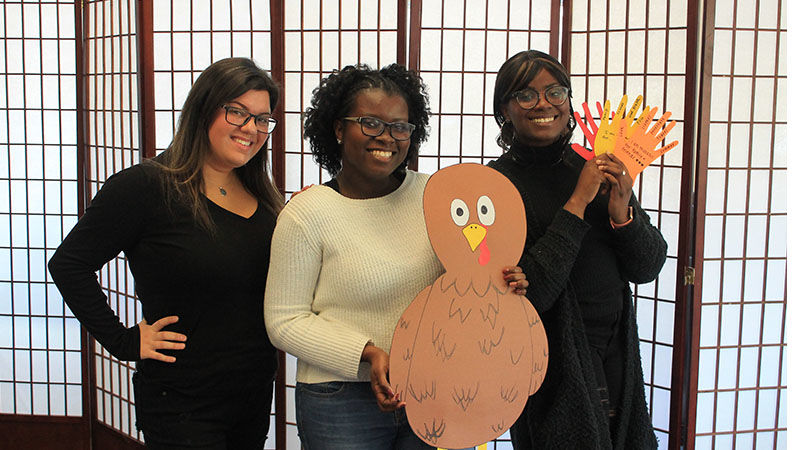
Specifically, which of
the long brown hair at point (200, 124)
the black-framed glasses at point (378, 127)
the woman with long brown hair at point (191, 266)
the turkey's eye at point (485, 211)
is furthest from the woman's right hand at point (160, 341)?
the turkey's eye at point (485, 211)

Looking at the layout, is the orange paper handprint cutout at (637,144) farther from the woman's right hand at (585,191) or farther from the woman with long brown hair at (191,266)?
the woman with long brown hair at (191,266)

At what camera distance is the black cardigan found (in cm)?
150

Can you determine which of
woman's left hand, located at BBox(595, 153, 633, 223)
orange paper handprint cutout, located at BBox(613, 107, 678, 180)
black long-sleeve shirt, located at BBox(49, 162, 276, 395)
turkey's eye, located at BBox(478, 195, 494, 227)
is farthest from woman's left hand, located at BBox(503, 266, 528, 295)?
black long-sleeve shirt, located at BBox(49, 162, 276, 395)

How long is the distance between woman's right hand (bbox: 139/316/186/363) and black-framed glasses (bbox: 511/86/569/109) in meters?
1.02

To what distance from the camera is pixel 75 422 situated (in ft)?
11.5

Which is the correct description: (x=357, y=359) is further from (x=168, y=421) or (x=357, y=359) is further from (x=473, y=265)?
(x=168, y=421)

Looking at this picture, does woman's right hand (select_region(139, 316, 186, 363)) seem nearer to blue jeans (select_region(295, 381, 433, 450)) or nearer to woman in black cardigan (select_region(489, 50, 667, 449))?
blue jeans (select_region(295, 381, 433, 450))

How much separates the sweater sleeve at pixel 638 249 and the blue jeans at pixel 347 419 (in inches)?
26.4

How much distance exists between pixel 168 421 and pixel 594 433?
1052 mm

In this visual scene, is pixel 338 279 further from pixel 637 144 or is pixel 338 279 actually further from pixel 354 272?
pixel 637 144

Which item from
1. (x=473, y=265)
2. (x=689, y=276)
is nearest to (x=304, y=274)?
(x=473, y=265)

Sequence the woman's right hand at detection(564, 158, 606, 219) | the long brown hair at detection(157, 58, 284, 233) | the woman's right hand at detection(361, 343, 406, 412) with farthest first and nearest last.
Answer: the long brown hair at detection(157, 58, 284, 233) → the woman's right hand at detection(564, 158, 606, 219) → the woman's right hand at detection(361, 343, 406, 412)

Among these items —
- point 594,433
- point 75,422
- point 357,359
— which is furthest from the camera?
point 75,422
